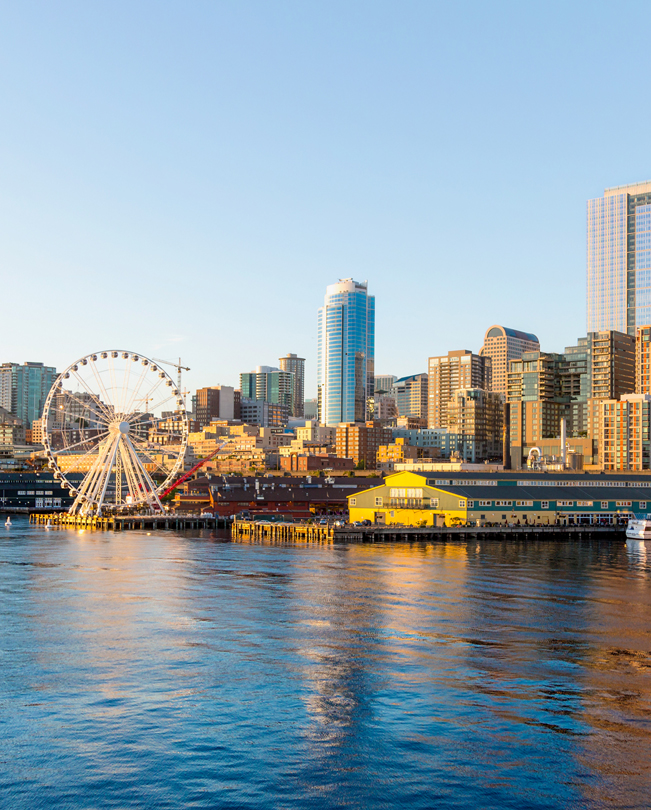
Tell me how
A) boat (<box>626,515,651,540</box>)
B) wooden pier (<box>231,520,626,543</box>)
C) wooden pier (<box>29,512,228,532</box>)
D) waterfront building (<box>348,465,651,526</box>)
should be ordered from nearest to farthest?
wooden pier (<box>231,520,626,543</box>) → boat (<box>626,515,651,540</box>) → waterfront building (<box>348,465,651,526</box>) → wooden pier (<box>29,512,228,532</box>)

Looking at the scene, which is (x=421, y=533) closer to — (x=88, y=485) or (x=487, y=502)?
(x=487, y=502)

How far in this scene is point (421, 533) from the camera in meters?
102

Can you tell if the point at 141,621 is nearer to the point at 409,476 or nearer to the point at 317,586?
the point at 317,586

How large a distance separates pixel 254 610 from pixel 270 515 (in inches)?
3050

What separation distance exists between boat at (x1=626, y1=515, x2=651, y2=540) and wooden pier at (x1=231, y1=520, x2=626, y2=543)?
2.74 meters

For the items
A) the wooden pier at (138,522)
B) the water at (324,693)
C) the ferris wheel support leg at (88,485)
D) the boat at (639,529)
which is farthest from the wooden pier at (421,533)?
the water at (324,693)

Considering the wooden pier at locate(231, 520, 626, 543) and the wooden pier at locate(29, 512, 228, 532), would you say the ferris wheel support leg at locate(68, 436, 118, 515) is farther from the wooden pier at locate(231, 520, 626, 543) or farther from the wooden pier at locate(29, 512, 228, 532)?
the wooden pier at locate(231, 520, 626, 543)

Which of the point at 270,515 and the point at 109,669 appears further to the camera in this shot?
the point at 270,515

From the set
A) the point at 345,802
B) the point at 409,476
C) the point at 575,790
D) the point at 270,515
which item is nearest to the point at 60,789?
the point at 345,802

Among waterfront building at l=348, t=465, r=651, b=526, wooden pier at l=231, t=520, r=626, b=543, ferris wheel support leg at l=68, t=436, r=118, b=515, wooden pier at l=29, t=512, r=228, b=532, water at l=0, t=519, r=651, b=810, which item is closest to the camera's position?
water at l=0, t=519, r=651, b=810

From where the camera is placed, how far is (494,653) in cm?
4059

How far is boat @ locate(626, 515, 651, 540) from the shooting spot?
102m

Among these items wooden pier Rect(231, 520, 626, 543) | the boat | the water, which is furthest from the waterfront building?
the water

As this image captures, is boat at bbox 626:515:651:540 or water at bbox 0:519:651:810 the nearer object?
water at bbox 0:519:651:810
